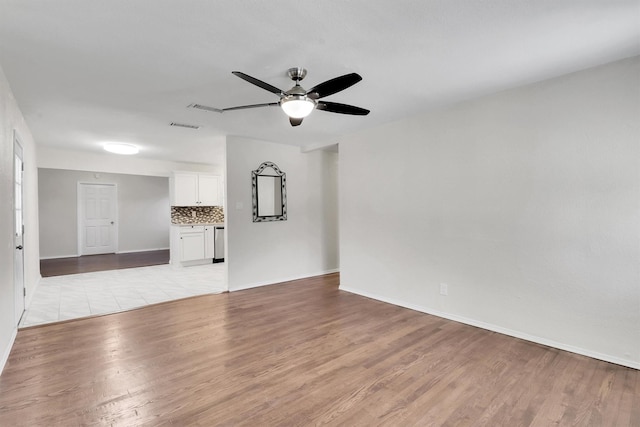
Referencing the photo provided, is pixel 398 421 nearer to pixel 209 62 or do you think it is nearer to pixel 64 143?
pixel 209 62

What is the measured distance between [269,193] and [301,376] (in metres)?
3.34

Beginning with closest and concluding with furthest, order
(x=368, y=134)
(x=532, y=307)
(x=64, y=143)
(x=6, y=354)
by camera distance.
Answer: (x=6, y=354) → (x=532, y=307) → (x=368, y=134) → (x=64, y=143)

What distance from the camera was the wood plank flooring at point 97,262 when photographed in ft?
20.8

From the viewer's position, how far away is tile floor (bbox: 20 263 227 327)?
3811mm

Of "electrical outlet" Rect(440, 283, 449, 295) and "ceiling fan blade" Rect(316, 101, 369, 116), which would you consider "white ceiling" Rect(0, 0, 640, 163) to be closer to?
"ceiling fan blade" Rect(316, 101, 369, 116)

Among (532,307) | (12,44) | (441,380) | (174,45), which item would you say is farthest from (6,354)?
(532,307)

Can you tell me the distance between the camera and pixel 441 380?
2.20 metres

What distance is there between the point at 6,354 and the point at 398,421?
3168mm

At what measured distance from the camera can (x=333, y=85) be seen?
2.17m

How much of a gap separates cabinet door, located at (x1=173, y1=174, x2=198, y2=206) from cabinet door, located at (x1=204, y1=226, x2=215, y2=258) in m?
0.73

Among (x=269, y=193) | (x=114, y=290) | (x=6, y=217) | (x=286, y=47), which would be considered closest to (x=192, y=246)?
(x=114, y=290)

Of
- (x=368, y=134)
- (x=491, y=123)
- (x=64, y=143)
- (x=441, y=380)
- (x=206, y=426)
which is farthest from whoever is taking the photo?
(x=64, y=143)

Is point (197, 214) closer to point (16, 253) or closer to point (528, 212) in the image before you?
point (16, 253)

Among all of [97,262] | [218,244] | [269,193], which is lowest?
[97,262]
